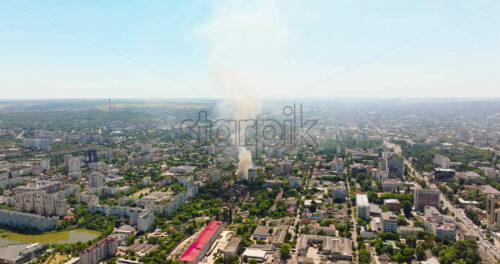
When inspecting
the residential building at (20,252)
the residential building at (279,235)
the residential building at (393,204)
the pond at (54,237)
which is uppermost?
the residential building at (393,204)

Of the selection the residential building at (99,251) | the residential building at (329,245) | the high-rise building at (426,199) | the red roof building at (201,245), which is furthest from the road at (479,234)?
the residential building at (99,251)

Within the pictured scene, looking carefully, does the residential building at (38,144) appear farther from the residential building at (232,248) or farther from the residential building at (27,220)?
the residential building at (232,248)

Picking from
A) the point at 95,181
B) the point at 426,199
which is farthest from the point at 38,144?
the point at 426,199

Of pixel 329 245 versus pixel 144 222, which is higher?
pixel 144 222

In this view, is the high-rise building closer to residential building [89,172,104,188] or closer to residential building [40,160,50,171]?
residential building [89,172,104,188]

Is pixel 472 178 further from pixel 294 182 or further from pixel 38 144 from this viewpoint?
pixel 38 144

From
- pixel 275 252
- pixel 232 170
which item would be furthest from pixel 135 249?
pixel 232 170

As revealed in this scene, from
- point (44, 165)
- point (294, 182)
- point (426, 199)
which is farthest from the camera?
point (44, 165)
